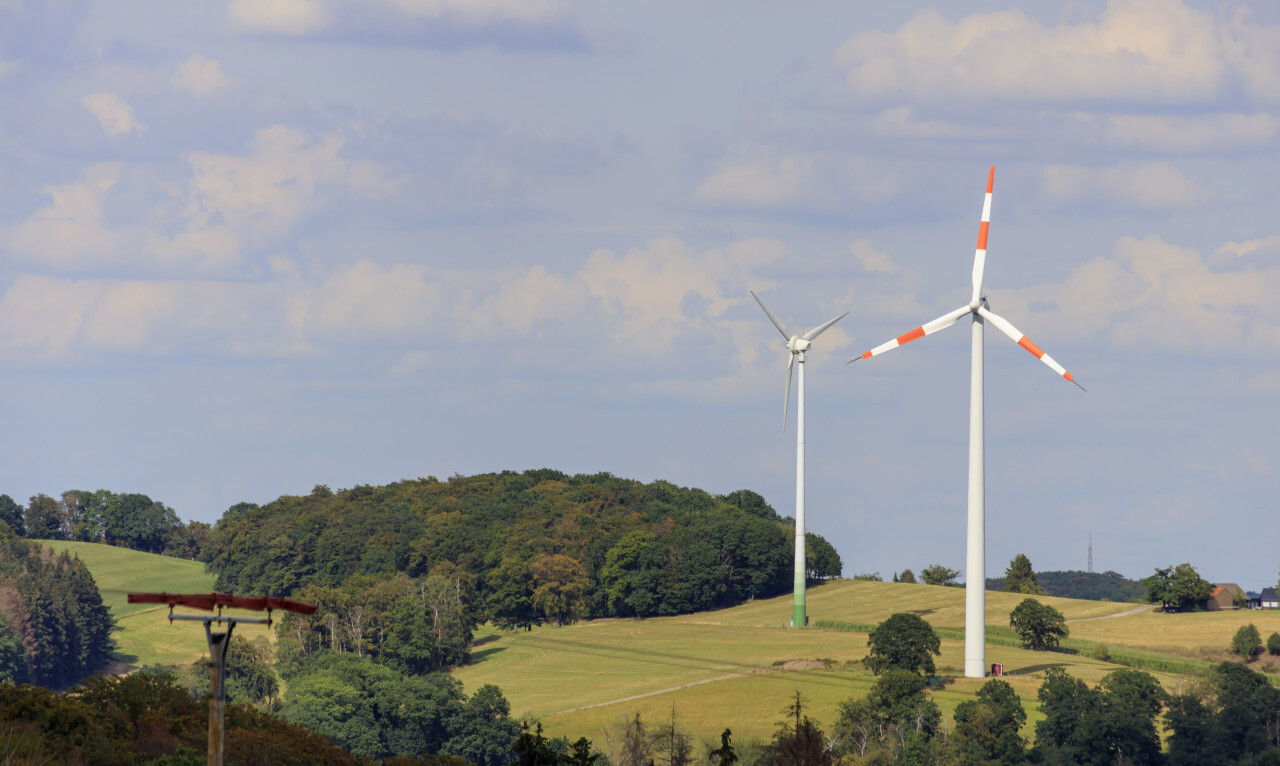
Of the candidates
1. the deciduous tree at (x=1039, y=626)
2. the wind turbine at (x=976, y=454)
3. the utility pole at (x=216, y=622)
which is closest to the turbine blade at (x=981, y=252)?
the wind turbine at (x=976, y=454)

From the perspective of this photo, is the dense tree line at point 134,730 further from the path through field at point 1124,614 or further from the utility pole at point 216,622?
the path through field at point 1124,614

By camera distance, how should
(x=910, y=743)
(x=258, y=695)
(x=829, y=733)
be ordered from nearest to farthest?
(x=910, y=743) < (x=829, y=733) < (x=258, y=695)

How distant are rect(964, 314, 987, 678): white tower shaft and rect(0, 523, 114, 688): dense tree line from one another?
124373mm

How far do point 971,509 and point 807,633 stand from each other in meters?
50.1

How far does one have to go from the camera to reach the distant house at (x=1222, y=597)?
545ft

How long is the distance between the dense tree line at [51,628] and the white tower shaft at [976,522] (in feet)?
408

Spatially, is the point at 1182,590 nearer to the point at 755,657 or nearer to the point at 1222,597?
the point at 1222,597

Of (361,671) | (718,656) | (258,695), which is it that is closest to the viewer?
(361,671)

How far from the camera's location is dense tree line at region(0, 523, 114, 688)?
17900 cm

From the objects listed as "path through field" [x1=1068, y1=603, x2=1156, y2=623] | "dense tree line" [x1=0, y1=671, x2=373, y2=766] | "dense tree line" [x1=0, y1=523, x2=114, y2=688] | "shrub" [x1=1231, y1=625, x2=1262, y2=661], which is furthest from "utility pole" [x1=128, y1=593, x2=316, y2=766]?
"dense tree line" [x1=0, y1=523, x2=114, y2=688]

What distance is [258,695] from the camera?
467 ft

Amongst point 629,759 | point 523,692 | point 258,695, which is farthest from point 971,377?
point 258,695

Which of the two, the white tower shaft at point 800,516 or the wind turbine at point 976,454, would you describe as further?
the white tower shaft at point 800,516

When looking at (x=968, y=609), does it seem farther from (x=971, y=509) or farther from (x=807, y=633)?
(x=807, y=633)
